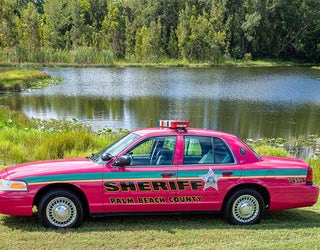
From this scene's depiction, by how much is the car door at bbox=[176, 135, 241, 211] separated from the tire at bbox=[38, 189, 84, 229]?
156 centimetres

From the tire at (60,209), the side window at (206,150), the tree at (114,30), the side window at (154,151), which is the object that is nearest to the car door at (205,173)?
the side window at (206,150)

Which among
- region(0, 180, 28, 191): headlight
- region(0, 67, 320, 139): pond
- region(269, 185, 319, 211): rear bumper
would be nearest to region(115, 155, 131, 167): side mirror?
region(0, 180, 28, 191): headlight

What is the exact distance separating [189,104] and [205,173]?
22.0 metres

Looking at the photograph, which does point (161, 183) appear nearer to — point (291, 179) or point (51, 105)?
point (291, 179)

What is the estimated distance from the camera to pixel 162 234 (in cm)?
607

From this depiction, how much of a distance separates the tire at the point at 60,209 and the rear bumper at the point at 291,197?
3047 mm

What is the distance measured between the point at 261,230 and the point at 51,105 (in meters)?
22.7

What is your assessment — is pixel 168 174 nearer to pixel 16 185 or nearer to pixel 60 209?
pixel 60 209

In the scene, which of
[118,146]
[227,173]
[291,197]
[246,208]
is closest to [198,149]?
[227,173]

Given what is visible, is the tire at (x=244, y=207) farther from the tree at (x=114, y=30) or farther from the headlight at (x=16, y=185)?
the tree at (x=114, y=30)

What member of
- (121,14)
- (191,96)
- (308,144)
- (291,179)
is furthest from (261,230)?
(121,14)

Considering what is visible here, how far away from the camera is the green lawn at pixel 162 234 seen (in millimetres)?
5707

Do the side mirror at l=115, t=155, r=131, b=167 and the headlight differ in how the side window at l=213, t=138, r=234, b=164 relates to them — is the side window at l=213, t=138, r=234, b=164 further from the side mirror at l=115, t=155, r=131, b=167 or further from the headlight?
the headlight

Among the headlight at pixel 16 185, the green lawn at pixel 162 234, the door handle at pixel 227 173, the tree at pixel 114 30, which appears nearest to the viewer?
the green lawn at pixel 162 234
